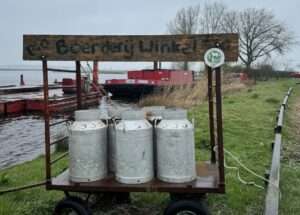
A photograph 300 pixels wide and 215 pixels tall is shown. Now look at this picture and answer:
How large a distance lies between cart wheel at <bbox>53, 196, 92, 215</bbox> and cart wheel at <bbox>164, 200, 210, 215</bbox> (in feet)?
2.18

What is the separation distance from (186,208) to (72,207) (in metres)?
0.90

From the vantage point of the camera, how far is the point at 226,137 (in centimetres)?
638

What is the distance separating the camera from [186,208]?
271cm

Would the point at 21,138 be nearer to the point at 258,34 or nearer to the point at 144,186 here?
the point at 144,186

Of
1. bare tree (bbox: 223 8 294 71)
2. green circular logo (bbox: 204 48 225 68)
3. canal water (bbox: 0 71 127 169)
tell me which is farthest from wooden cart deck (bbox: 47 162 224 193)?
bare tree (bbox: 223 8 294 71)

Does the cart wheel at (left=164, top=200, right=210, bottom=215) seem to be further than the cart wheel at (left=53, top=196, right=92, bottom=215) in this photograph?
No

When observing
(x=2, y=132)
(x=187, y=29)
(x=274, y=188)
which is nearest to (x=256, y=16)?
(x=187, y=29)

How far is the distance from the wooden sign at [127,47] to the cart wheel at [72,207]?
112cm

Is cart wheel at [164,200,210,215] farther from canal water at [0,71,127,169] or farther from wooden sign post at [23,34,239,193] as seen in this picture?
canal water at [0,71,127,169]

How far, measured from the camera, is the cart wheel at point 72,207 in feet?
9.43

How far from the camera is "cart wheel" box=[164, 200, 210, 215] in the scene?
2.70 meters

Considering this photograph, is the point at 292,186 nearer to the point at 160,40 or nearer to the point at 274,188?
the point at 274,188

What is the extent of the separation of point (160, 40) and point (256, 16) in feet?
141

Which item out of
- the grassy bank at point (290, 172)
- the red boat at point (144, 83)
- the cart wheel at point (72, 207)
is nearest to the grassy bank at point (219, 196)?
the grassy bank at point (290, 172)
